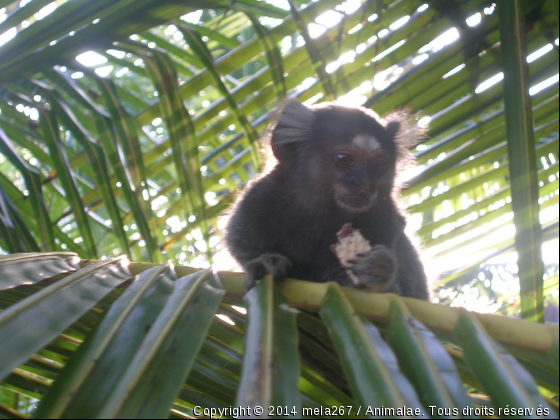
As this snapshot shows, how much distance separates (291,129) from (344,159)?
432 mm

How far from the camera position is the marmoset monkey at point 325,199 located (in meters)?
3.12

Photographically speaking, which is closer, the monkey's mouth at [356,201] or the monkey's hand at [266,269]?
the monkey's hand at [266,269]

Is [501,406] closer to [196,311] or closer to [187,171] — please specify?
[196,311]

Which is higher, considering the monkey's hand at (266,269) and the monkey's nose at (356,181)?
the monkey's nose at (356,181)

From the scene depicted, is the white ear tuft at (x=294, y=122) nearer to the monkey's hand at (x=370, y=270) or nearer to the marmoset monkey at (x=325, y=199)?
the marmoset monkey at (x=325, y=199)

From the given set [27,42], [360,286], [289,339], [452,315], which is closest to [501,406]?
[452,315]

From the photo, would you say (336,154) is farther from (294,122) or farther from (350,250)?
(350,250)

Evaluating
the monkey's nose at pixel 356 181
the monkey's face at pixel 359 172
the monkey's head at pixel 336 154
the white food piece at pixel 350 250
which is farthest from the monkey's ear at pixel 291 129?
the white food piece at pixel 350 250

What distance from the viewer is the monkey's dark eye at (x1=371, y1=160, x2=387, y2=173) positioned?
3.54m

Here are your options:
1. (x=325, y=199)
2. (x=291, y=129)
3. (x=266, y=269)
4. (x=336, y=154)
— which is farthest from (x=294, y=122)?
(x=266, y=269)

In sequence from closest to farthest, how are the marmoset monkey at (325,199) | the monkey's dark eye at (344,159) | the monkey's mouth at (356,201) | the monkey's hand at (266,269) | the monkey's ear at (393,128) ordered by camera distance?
the monkey's hand at (266,269) < the marmoset monkey at (325,199) < the monkey's mouth at (356,201) < the monkey's dark eye at (344,159) < the monkey's ear at (393,128)

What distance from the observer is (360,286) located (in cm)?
266

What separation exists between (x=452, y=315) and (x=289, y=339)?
401 millimetres

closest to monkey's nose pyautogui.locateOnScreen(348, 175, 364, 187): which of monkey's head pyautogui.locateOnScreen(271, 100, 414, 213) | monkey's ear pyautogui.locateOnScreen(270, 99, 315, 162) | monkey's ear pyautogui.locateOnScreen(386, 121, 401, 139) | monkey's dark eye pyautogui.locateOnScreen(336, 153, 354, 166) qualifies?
monkey's head pyautogui.locateOnScreen(271, 100, 414, 213)
